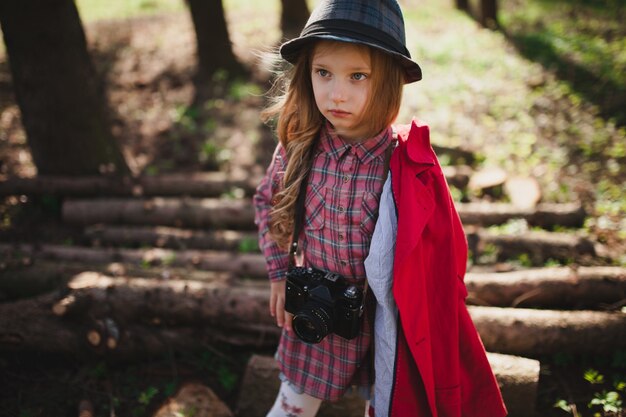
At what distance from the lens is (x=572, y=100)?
650cm

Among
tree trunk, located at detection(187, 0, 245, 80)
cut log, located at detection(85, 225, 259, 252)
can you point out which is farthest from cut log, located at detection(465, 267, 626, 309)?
tree trunk, located at detection(187, 0, 245, 80)

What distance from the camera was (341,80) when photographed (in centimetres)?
175

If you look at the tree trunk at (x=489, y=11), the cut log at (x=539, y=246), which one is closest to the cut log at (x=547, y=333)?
the cut log at (x=539, y=246)

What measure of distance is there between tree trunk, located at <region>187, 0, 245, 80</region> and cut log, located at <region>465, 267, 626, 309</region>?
19.7 ft

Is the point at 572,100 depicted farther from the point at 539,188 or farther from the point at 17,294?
the point at 17,294

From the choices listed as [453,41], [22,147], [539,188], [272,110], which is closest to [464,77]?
[453,41]

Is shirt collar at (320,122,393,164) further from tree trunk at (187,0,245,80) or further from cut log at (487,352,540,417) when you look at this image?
tree trunk at (187,0,245,80)

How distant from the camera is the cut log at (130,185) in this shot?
4965 millimetres

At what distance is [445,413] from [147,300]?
90.5 inches

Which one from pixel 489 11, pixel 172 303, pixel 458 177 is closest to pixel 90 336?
pixel 172 303

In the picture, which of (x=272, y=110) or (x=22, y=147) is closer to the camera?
(x=272, y=110)

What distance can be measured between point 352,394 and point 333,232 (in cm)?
122

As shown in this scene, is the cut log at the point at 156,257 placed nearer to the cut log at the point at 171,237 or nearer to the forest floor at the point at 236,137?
the cut log at the point at 171,237

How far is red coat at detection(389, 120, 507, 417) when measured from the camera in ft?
5.72
